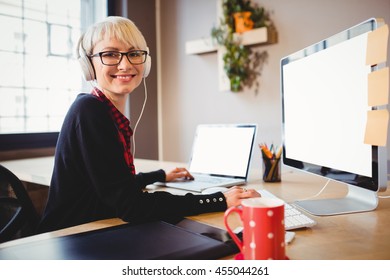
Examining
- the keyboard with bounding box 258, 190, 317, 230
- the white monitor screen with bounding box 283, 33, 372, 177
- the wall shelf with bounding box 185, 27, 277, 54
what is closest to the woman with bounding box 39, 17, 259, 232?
the keyboard with bounding box 258, 190, 317, 230

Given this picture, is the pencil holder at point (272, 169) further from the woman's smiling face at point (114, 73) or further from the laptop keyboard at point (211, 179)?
the woman's smiling face at point (114, 73)

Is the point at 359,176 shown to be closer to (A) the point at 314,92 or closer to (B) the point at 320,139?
(B) the point at 320,139

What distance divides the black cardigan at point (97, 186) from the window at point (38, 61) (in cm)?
133

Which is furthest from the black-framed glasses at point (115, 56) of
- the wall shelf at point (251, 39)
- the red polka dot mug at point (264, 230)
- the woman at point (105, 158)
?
the wall shelf at point (251, 39)

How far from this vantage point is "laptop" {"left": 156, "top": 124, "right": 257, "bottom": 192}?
1.35m

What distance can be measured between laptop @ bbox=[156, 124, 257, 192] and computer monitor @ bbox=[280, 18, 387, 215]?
24 centimetres

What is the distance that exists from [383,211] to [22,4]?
2213 millimetres

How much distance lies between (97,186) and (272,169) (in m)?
0.71

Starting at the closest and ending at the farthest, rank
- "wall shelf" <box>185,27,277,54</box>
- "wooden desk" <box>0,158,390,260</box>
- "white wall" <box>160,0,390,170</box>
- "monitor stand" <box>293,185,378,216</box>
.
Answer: "wooden desk" <box>0,158,390,260</box> → "monitor stand" <box>293,185,378,216</box> → "white wall" <box>160,0,390,170</box> → "wall shelf" <box>185,27,277,54</box>

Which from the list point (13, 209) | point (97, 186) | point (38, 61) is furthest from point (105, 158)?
point (38, 61)

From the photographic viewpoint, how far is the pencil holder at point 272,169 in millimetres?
1362

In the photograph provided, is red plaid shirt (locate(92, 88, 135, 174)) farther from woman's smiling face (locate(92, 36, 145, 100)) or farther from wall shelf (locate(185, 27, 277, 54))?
wall shelf (locate(185, 27, 277, 54))

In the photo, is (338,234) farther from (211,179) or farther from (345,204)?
(211,179)

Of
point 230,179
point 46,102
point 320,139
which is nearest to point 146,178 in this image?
point 230,179
